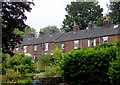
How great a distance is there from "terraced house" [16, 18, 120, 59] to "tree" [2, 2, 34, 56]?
17.8 m

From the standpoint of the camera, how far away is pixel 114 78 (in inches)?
273

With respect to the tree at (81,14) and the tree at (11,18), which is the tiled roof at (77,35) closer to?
the tree at (81,14)

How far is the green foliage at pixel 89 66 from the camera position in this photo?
8.10 meters

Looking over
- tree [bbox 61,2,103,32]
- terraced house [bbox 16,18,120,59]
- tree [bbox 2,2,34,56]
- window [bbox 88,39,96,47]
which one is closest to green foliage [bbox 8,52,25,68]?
terraced house [bbox 16,18,120,59]

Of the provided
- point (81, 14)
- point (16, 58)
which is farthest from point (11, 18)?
point (81, 14)

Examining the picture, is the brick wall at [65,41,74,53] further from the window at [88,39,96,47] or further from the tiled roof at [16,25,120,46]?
the window at [88,39,96,47]

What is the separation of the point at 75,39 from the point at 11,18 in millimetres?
23110

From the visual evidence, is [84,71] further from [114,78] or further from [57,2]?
[57,2]

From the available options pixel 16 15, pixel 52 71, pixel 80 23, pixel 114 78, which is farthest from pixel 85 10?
pixel 16 15

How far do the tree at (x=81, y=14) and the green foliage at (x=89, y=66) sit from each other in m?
20.8

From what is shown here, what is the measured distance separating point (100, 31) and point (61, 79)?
17379mm

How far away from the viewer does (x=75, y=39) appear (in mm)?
27062

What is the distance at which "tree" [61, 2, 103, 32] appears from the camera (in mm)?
29669

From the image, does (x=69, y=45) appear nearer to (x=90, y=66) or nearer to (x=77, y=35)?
(x=77, y=35)
